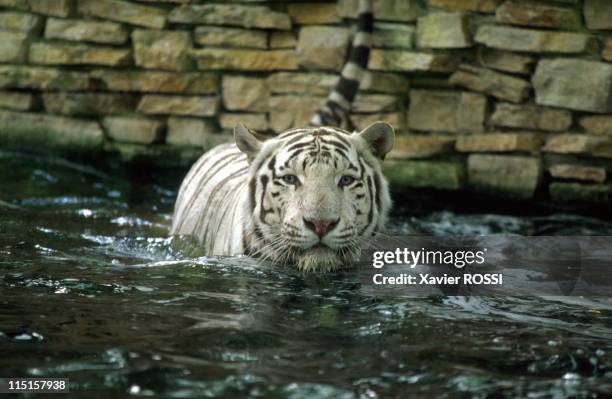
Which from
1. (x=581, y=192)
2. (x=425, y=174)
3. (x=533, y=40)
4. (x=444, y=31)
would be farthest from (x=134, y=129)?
(x=581, y=192)

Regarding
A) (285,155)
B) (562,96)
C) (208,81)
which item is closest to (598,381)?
(285,155)

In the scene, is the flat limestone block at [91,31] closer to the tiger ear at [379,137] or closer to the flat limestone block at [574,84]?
the flat limestone block at [574,84]

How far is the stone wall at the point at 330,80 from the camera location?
601cm

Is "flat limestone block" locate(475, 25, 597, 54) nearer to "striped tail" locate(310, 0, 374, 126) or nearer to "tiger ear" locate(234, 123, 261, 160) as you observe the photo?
"striped tail" locate(310, 0, 374, 126)

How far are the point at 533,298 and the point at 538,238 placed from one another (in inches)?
72.0

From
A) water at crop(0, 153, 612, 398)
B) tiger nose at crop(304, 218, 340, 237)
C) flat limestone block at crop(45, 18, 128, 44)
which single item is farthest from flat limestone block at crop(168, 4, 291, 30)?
tiger nose at crop(304, 218, 340, 237)

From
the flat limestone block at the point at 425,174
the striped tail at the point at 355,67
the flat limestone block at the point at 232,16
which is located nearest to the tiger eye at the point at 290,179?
the striped tail at the point at 355,67

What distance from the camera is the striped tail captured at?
20.8ft

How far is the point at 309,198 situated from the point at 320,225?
0.41 feet

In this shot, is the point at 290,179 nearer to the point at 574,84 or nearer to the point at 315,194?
the point at 315,194

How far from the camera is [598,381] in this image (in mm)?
2488

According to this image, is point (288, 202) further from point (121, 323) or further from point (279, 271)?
point (121, 323)

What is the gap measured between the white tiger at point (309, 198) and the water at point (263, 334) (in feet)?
0.40

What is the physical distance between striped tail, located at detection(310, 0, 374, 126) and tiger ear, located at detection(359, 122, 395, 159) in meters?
2.23
